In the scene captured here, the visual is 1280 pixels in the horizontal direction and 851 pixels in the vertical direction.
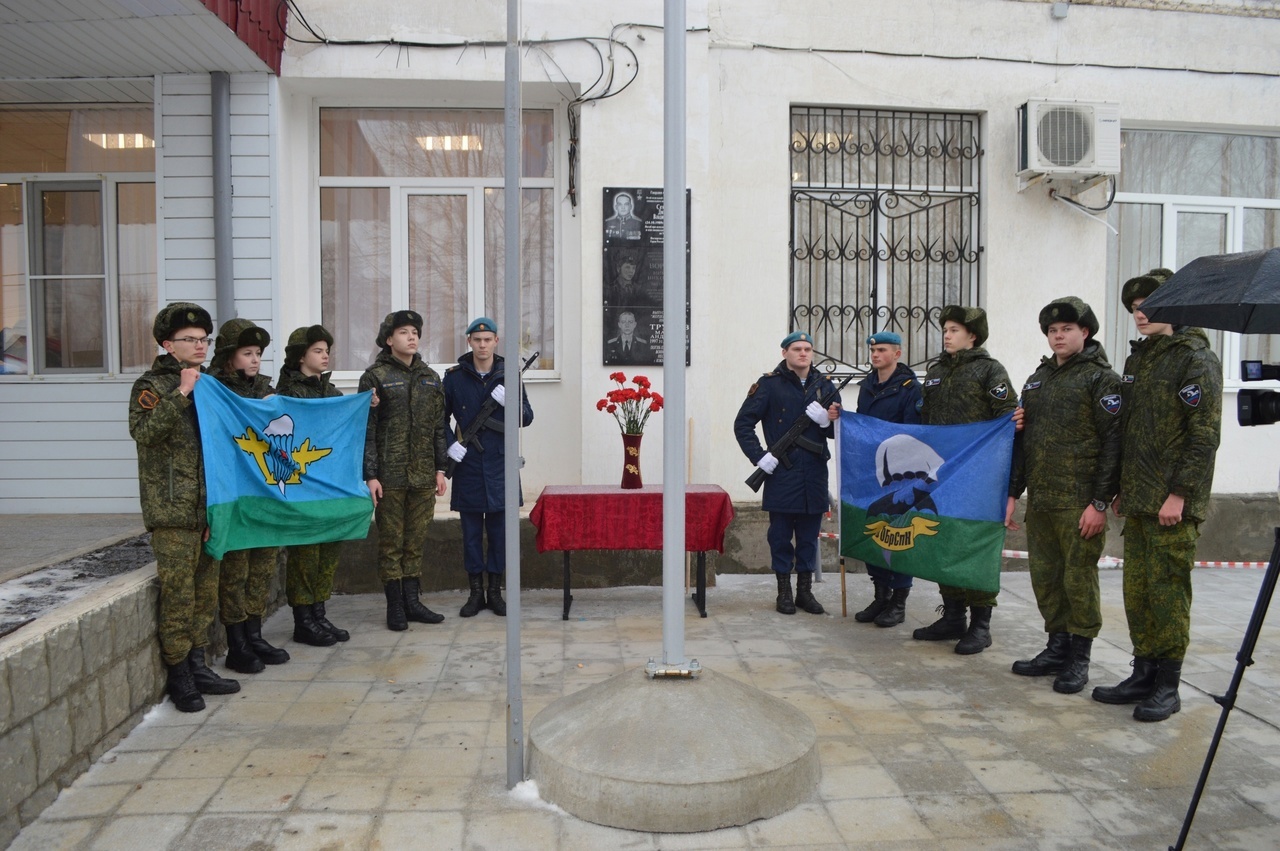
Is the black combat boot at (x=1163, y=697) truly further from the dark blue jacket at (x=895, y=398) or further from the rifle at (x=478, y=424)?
the rifle at (x=478, y=424)

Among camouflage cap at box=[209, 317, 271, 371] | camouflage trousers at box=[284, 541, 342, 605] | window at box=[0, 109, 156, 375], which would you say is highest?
window at box=[0, 109, 156, 375]

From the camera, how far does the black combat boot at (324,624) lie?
591 cm

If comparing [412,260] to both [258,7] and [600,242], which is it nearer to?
[600,242]

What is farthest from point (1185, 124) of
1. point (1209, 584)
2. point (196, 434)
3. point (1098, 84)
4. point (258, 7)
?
point (196, 434)

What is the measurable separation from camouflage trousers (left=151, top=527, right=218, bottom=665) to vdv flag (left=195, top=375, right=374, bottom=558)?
10 cm

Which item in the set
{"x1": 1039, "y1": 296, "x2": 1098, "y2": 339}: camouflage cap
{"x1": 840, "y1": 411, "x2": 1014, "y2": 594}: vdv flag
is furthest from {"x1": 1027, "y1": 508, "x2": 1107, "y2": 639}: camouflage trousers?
{"x1": 1039, "y1": 296, "x2": 1098, "y2": 339}: camouflage cap

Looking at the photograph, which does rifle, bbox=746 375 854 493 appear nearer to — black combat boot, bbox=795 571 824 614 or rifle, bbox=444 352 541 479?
black combat boot, bbox=795 571 824 614

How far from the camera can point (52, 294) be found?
7875mm

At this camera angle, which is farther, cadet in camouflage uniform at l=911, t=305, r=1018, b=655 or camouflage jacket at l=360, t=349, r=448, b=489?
camouflage jacket at l=360, t=349, r=448, b=489

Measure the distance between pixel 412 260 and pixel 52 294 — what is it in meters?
2.80

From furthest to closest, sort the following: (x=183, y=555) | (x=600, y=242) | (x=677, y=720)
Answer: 1. (x=600, y=242)
2. (x=183, y=555)
3. (x=677, y=720)

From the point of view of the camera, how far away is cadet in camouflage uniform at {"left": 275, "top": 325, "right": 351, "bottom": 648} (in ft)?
19.1

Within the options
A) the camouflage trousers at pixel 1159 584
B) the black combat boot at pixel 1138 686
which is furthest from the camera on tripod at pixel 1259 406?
the black combat boot at pixel 1138 686

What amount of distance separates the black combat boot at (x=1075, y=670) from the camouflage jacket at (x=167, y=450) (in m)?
4.31
